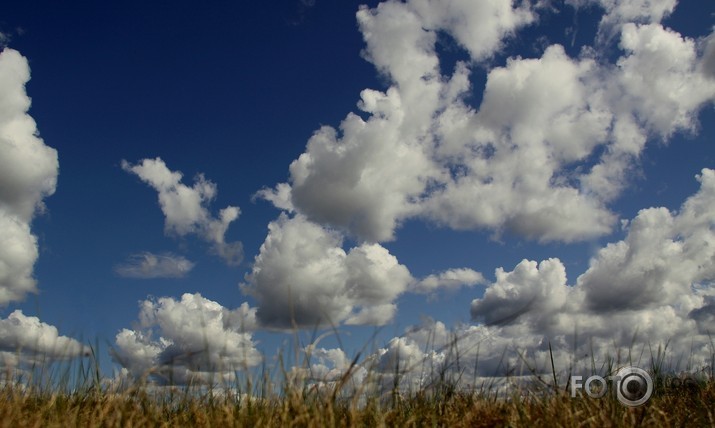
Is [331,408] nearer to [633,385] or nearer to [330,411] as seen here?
[330,411]

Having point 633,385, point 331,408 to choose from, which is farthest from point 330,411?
point 633,385

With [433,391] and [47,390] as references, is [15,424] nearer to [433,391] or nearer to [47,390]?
[47,390]

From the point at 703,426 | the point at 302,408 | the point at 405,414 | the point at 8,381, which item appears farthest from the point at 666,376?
the point at 8,381

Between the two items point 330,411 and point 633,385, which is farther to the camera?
point 633,385

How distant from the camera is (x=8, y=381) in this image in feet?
20.4

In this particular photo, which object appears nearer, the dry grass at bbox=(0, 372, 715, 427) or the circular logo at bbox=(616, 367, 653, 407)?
the dry grass at bbox=(0, 372, 715, 427)

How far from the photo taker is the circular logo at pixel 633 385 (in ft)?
20.2

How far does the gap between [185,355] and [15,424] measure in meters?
1.42

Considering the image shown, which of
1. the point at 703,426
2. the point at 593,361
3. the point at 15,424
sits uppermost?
the point at 593,361

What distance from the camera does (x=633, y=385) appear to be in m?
6.96

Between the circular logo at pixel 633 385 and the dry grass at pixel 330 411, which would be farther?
the circular logo at pixel 633 385

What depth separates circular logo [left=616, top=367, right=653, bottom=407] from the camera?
242 inches

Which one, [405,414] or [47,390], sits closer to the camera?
[405,414]

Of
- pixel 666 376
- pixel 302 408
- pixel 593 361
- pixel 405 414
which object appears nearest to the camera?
pixel 302 408
